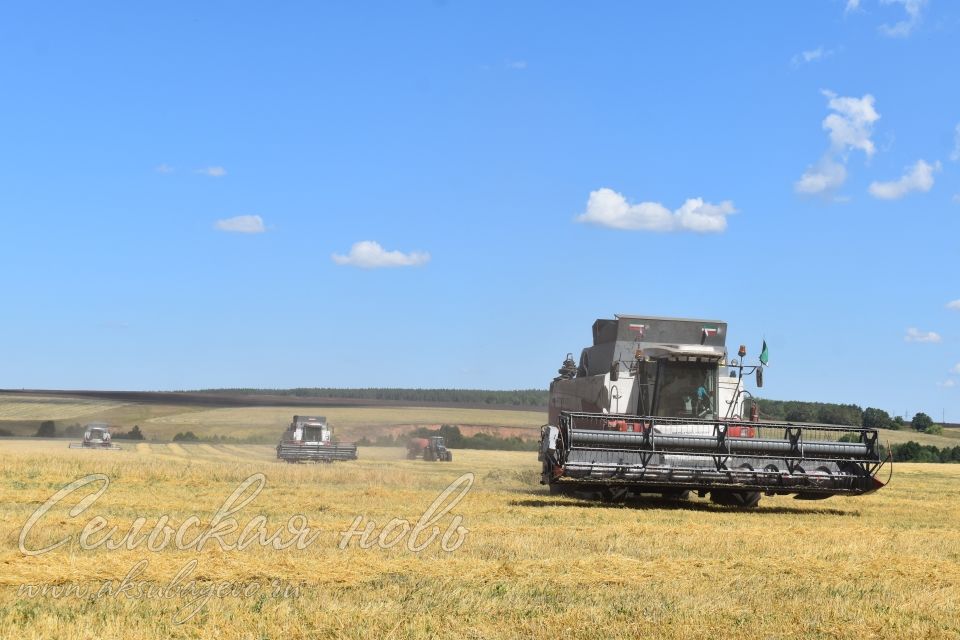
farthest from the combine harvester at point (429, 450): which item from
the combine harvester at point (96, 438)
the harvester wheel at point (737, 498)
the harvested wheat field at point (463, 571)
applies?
the harvested wheat field at point (463, 571)

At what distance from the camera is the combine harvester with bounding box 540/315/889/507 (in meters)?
17.0

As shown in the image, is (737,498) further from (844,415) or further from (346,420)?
(346,420)

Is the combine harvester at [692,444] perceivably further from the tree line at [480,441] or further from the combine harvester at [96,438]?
the tree line at [480,441]

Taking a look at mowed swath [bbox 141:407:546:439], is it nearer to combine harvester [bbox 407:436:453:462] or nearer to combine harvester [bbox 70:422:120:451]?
combine harvester [bbox 407:436:453:462]

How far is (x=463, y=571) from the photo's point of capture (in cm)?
927

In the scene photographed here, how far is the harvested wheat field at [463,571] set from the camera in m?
7.11

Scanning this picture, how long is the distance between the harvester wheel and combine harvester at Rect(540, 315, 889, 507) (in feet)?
0.06

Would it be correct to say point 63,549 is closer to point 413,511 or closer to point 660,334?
point 413,511

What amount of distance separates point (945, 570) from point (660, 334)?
10.9 meters

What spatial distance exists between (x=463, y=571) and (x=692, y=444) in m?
9.11

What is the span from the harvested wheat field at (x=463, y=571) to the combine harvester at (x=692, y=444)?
0.67 metres

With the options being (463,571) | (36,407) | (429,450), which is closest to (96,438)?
(36,407)

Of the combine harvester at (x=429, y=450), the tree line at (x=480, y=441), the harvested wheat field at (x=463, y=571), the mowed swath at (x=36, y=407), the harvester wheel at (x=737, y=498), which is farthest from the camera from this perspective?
the mowed swath at (x=36, y=407)

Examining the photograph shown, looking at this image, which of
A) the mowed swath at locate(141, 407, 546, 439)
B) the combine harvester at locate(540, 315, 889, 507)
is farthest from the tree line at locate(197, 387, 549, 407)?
the combine harvester at locate(540, 315, 889, 507)
